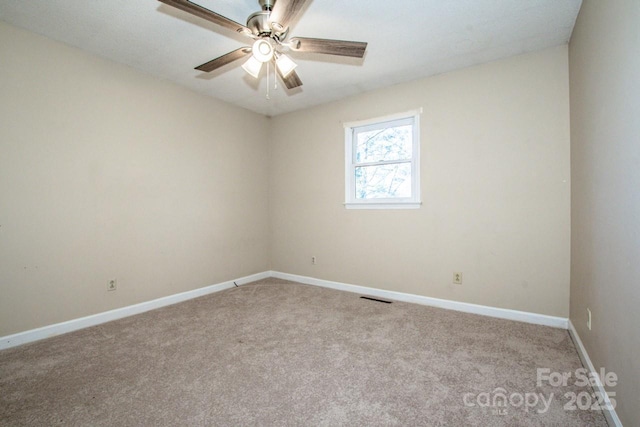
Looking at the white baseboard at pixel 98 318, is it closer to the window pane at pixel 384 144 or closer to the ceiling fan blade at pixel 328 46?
the window pane at pixel 384 144

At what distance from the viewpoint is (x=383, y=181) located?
3.53 metres

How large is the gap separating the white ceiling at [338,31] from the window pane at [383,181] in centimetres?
103

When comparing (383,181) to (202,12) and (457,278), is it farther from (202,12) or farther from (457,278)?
(202,12)

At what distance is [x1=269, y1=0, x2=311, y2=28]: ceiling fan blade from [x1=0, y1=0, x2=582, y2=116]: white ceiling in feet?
1.38

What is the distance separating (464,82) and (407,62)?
64 centimetres

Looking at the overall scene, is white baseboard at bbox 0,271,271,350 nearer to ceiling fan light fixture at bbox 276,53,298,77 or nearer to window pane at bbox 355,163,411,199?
window pane at bbox 355,163,411,199

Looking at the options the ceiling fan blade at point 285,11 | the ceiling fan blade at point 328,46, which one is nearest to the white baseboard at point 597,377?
the ceiling fan blade at point 328,46

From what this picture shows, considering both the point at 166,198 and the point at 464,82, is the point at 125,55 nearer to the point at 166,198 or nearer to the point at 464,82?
the point at 166,198

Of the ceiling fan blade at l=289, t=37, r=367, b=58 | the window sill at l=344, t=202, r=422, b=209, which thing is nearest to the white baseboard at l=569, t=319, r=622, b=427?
the window sill at l=344, t=202, r=422, b=209

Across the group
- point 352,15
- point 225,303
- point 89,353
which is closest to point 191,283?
point 225,303

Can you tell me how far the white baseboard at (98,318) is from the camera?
7.44 ft

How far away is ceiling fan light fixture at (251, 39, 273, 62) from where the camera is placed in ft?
6.28

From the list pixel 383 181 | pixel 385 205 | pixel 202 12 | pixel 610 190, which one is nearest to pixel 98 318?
pixel 202 12

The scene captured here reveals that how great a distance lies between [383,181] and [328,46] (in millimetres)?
1913
